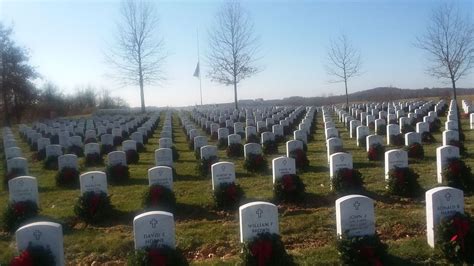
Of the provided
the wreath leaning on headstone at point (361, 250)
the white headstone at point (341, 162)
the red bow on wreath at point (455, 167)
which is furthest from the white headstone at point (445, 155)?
the wreath leaning on headstone at point (361, 250)

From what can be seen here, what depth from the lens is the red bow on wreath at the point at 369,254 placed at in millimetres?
6435

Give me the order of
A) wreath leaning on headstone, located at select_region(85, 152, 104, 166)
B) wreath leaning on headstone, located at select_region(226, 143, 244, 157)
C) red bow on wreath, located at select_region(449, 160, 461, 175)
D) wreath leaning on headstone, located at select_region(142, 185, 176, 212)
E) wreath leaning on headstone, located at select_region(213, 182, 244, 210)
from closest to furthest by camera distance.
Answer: wreath leaning on headstone, located at select_region(142, 185, 176, 212)
wreath leaning on headstone, located at select_region(213, 182, 244, 210)
red bow on wreath, located at select_region(449, 160, 461, 175)
wreath leaning on headstone, located at select_region(85, 152, 104, 166)
wreath leaning on headstone, located at select_region(226, 143, 244, 157)

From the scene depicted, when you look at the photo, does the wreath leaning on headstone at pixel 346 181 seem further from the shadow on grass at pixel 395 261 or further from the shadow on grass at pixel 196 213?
the shadow on grass at pixel 395 261

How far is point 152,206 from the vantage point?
10.0 m

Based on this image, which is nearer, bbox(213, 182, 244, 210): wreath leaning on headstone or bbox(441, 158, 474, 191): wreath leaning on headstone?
bbox(213, 182, 244, 210): wreath leaning on headstone

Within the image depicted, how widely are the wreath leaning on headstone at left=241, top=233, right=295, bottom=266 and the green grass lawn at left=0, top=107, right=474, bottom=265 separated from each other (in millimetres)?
511

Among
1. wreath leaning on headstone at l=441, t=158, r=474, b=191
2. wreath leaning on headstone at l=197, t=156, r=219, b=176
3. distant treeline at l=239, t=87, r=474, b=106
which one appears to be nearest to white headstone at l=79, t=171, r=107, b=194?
Result: wreath leaning on headstone at l=197, t=156, r=219, b=176

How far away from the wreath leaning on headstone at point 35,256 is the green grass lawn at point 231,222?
114 centimetres

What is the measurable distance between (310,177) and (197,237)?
16.6ft

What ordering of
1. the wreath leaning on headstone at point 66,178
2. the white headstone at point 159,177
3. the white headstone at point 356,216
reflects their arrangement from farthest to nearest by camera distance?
the wreath leaning on headstone at point 66,178
the white headstone at point 159,177
the white headstone at point 356,216

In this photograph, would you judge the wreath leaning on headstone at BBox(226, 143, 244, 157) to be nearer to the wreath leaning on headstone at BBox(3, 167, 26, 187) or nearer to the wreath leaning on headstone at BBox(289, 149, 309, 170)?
the wreath leaning on headstone at BBox(289, 149, 309, 170)

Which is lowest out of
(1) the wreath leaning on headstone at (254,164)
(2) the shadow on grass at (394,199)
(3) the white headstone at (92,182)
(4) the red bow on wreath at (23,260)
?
(2) the shadow on grass at (394,199)

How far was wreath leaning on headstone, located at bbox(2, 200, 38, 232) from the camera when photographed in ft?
30.8

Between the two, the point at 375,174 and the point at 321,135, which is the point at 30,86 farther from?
the point at 375,174
